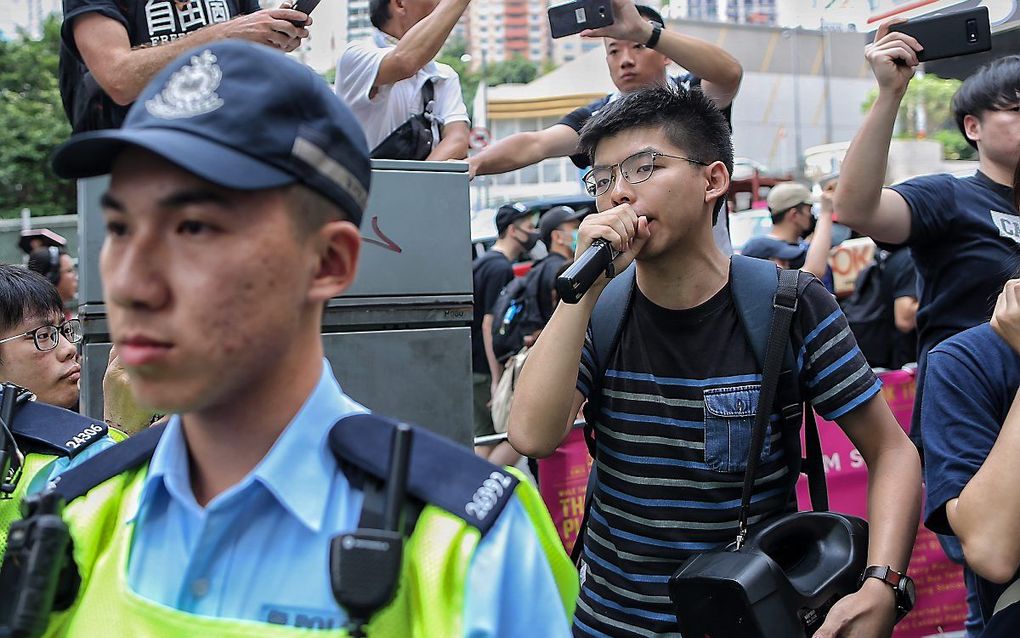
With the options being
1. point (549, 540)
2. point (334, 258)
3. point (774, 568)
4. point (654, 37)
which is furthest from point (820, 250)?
point (334, 258)

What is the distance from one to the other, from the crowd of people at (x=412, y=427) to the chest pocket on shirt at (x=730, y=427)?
11 millimetres

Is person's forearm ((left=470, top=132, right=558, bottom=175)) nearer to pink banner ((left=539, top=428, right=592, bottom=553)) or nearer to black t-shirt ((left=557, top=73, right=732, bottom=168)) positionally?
black t-shirt ((left=557, top=73, right=732, bottom=168))

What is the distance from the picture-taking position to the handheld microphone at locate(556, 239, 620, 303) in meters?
2.63

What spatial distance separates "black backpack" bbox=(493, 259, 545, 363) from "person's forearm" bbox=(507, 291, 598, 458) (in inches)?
183

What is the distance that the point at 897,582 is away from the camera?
8.57ft

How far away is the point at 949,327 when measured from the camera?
12.4 feet

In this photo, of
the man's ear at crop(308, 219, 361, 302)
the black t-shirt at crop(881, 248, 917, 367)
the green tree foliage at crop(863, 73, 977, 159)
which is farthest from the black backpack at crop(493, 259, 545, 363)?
the green tree foliage at crop(863, 73, 977, 159)

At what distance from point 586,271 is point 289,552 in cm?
137

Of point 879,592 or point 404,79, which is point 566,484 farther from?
point 879,592

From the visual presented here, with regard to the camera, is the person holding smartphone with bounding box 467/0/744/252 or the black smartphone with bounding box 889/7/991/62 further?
the person holding smartphone with bounding box 467/0/744/252

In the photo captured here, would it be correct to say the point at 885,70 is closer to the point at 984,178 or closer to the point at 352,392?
the point at 984,178

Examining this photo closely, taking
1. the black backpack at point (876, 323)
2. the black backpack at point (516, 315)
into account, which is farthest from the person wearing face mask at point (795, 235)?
the black backpack at point (516, 315)

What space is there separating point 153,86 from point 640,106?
1728 millimetres

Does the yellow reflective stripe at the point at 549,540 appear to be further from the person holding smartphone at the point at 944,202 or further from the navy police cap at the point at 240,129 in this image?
the person holding smartphone at the point at 944,202
